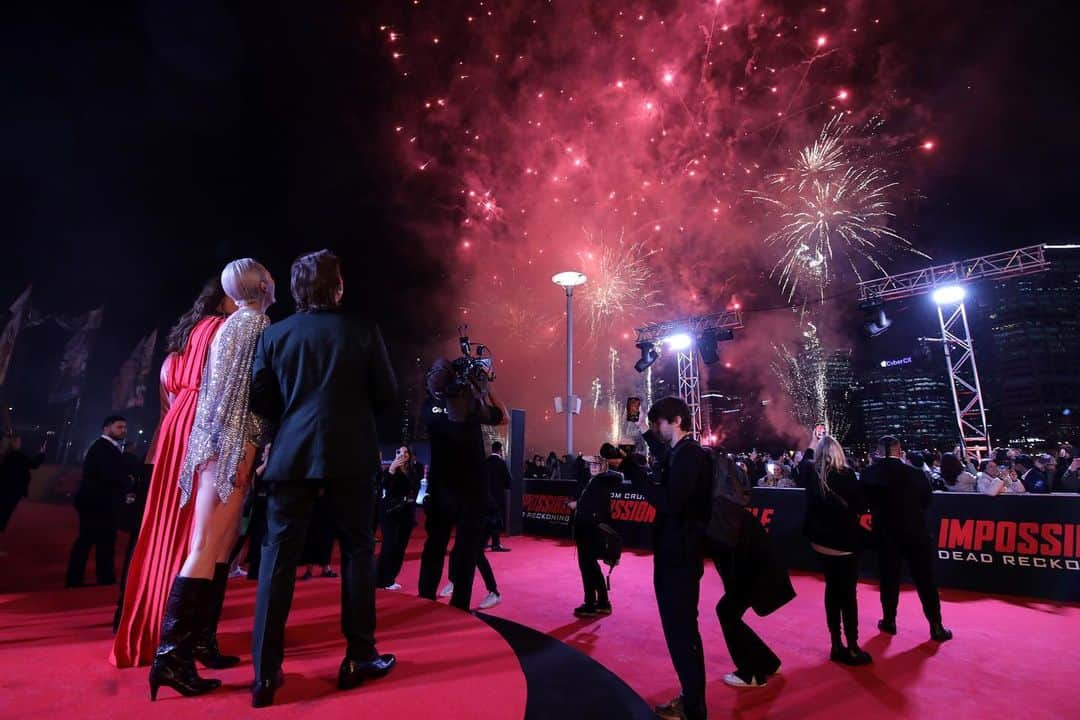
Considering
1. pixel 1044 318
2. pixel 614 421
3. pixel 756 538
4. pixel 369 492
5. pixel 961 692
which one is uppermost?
pixel 1044 318

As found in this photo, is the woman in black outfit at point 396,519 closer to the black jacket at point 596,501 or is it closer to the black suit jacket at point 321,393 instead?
the black jacket at point 596,501

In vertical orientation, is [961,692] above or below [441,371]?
below

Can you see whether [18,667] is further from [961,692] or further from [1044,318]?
[1044,318]

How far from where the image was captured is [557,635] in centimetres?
527

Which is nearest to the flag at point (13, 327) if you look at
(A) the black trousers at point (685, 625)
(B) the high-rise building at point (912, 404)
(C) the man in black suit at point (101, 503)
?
(C) the man in black suit at point (101, 503)

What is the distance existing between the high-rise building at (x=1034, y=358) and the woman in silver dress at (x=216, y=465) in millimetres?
81625

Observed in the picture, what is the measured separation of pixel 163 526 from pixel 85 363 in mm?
21358

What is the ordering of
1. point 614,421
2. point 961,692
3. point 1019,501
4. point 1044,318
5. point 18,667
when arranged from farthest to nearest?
point 1044,318, point 614,421, point 1019,501, point 961,692, point 18,667

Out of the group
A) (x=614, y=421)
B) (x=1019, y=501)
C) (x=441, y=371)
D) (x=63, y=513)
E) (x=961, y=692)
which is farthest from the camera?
(x=614, y=421)

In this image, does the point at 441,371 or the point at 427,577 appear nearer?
the point at 441,371

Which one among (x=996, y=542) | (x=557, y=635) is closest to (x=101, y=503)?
(x=557, y=635)

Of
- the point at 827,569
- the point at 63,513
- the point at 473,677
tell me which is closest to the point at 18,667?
the point at 473,677

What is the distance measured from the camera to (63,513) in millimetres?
15930

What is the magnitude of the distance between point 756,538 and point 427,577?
9.58 ft
